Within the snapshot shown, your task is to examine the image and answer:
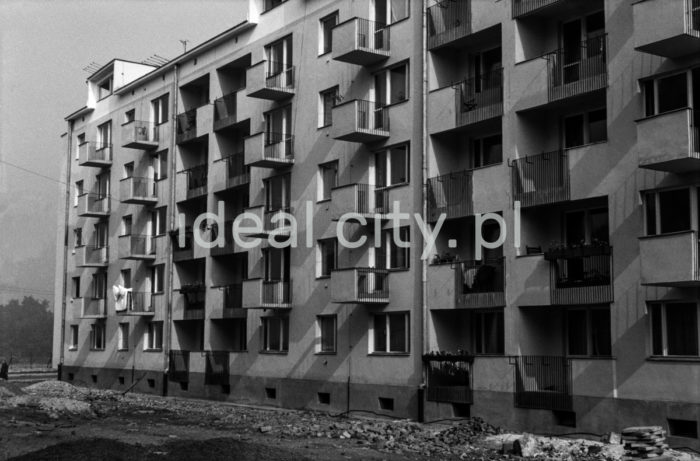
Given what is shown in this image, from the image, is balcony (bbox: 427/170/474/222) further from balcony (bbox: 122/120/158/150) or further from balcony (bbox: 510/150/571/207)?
balcony (bbox: 122/120/158/150)

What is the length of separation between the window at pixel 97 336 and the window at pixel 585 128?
1388 inches

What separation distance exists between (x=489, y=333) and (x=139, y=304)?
2480cm

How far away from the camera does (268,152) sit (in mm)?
37031

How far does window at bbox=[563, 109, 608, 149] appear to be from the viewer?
25.5 metres

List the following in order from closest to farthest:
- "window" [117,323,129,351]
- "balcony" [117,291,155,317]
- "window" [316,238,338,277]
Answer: "window" [316,238,338,277]
"balcony" [117,291,155,317]
"window" [117,323,129,351]

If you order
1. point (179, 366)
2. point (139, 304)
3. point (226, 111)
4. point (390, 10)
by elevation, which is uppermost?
point (390, 10)

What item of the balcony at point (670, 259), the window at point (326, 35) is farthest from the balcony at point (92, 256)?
the balcony at point (670, 259)

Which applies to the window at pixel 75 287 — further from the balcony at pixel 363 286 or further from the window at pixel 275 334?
the balcony at pixel 363 286

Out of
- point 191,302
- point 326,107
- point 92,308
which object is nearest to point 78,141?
point 92,308

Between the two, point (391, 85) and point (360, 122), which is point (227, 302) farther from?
point (391, 85)

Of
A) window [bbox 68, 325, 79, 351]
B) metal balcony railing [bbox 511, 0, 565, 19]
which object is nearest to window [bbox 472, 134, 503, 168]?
metal balcony railing [bbox 511, 0, 565, 19]

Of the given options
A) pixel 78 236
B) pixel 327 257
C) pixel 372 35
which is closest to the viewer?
pixel 372 35

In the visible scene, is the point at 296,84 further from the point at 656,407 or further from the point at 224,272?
the point at 656,407

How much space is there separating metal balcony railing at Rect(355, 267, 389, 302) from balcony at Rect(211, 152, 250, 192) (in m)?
11.1
